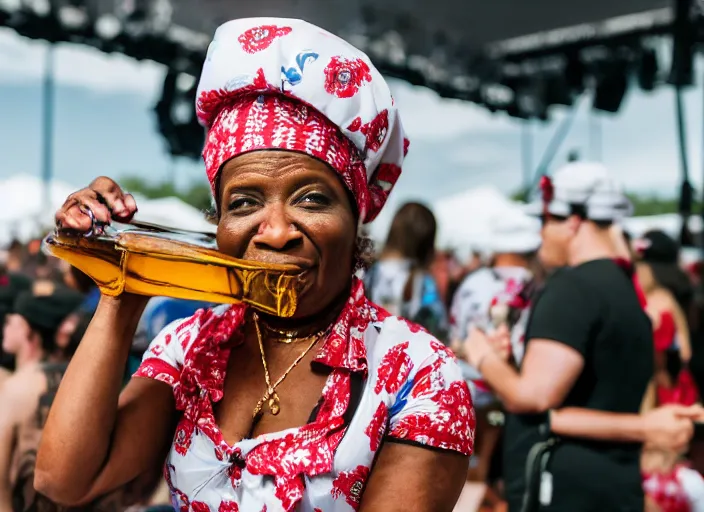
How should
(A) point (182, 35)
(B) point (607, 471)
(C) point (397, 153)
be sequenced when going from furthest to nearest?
(A) point (182, 35) → (B) point (607, 471) → (C) point (397, 153)

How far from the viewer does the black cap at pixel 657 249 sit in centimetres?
492

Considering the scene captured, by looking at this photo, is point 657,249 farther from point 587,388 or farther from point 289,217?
point 289,217

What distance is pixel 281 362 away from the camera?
1325 millimetres

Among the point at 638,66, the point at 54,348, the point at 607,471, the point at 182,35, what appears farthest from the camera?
the point at 638,66

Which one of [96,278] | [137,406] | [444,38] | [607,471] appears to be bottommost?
[607,471]

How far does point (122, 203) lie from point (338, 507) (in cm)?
57

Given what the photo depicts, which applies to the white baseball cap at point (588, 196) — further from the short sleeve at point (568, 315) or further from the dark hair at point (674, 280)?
the dark hair at point (674, 280)

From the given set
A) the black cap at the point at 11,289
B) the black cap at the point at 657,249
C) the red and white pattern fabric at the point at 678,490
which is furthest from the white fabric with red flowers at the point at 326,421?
the black cap at the point at 657,249

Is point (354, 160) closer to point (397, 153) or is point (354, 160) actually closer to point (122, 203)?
point (397, 153)

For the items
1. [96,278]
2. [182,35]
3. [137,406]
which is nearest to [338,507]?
[137,406]

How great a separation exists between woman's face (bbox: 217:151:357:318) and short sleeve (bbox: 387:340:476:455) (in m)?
0.20

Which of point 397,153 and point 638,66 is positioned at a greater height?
point 638,66

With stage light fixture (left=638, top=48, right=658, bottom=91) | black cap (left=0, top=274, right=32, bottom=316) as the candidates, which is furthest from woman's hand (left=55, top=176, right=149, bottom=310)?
stage light fixture (left=638, top=48, right=658, bottom=91)

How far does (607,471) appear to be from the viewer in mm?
2553
